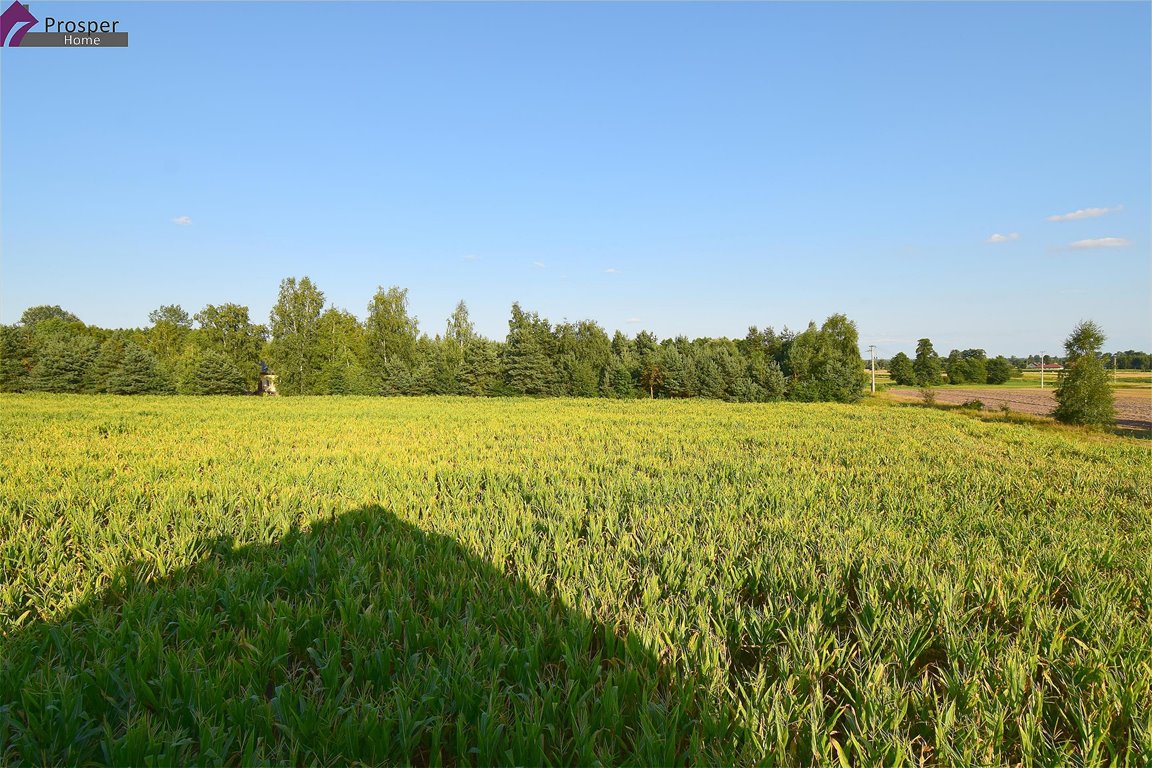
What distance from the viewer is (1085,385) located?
23969mm

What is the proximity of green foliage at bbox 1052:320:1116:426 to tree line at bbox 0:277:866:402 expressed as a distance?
49.8 ft

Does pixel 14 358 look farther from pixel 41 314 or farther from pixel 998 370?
pixel 998 370

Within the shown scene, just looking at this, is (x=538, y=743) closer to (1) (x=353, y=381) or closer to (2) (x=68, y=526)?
(2) (x=68, y=526)

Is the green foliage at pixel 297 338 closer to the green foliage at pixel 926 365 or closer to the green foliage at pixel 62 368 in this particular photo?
the green foliage at pixel 62 368

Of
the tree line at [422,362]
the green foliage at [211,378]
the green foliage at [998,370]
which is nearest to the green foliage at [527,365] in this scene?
the tree line at [422,362]

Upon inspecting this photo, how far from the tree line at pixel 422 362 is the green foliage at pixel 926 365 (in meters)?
32.5

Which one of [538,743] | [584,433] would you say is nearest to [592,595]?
[538,743]

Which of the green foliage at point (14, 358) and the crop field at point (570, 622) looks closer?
the crop field at point (570, 622)

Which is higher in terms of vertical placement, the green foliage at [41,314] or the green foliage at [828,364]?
the green foliage at [41,314]

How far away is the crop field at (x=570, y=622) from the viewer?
2.26 m

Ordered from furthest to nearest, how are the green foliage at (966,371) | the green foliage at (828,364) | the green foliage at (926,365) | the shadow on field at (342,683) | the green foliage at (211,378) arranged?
the green foliage at (966,371) < the green foliage at (926,365) < the green foliage at (211,378) < the green foliage at (828,364) < the shadow on field at (342,683)

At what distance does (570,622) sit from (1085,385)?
33317 millimetres

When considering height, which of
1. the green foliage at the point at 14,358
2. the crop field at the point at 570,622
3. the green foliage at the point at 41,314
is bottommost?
the crop field at the point at 570,622

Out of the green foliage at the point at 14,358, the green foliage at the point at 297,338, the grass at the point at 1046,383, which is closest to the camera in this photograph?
the green foliage at the point at 14,358
